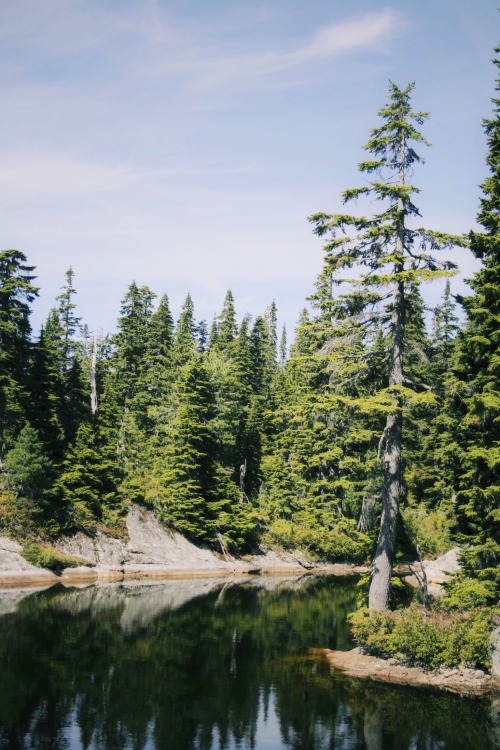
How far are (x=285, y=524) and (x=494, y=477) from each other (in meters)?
34.6

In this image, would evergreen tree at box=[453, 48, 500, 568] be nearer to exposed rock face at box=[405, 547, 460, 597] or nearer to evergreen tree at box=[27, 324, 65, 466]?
exposed rock face at box=[405, 547, 460, 597]

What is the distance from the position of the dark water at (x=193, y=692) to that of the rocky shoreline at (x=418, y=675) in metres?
0.65

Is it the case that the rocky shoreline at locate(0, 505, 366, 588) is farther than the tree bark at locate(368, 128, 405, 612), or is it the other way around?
the rocky shoreline at locate(0, 505, 366, 588)

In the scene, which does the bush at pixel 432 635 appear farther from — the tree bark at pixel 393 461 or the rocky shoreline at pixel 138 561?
the rocky shoreline at pixel 138 561

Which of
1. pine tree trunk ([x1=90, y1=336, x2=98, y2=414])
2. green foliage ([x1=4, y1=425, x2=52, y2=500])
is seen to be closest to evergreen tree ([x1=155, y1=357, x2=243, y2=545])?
green foliage ([x1=4, y1=425, x2=52, y2=500])

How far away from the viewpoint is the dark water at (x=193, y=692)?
13.9 meters

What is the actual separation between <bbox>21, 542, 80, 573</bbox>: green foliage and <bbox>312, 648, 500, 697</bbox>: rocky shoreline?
21260 mm

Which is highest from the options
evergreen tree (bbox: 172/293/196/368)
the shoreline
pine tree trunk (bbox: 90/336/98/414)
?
evergreen tree (bbox: 172/293/196/368)

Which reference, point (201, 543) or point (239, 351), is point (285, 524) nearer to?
point (201, 543)

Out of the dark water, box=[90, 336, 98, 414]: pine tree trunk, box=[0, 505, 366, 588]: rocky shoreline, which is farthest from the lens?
box=[90, 336, 98, 414]: pine tree trunk

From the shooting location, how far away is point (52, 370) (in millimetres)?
49188

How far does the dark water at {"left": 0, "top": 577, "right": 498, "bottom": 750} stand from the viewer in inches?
546

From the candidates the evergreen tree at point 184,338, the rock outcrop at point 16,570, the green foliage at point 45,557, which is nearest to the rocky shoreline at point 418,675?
the rock outcrop at point 16,570

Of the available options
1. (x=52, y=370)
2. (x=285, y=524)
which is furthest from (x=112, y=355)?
(x=285, y=524)
